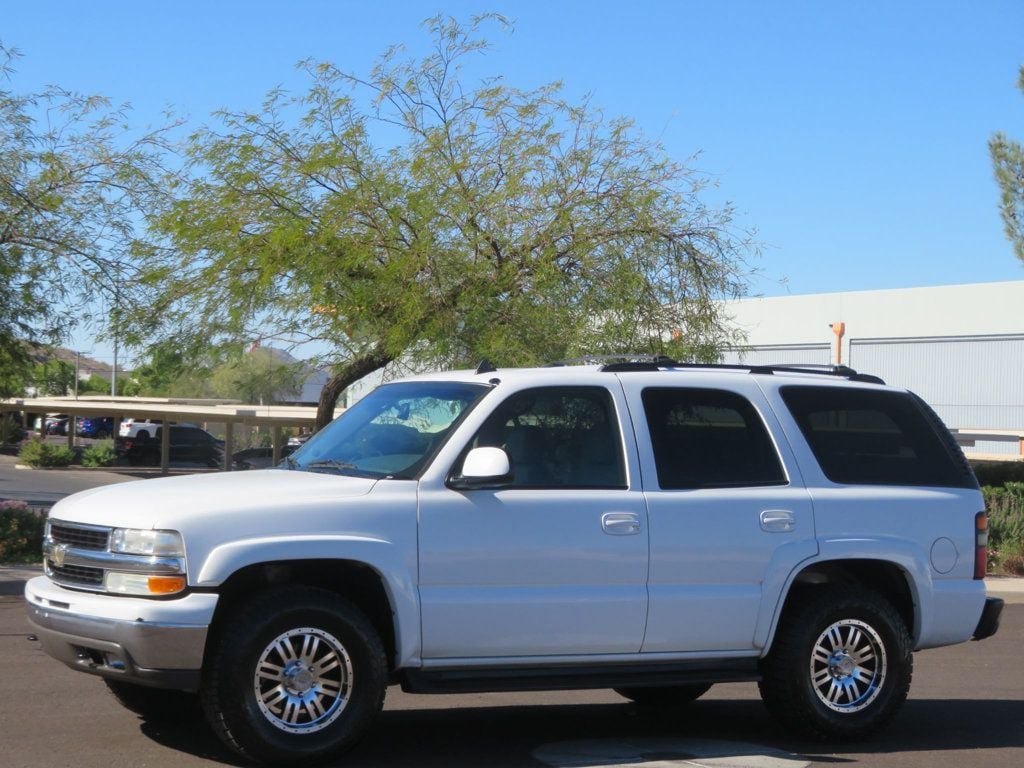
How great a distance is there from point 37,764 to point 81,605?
2.83ft

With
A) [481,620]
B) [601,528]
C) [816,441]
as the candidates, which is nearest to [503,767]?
[481,620]

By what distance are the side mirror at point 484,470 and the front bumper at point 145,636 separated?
1.32 meters

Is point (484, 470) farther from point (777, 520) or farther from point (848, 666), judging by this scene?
point (848, 666)

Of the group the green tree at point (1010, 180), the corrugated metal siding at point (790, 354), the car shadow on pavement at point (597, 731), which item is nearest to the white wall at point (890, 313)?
the corrugated metal siding at point (790, 354)

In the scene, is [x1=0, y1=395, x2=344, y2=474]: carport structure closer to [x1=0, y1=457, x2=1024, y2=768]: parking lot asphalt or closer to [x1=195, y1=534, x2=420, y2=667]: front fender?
[x1=0, y1=457, x2=1024, y2=768]: parking lot asphalt

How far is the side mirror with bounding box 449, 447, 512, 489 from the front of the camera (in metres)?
6.48

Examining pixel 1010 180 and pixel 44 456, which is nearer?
pixel 1010 180

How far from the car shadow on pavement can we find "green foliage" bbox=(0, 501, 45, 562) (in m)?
9.23

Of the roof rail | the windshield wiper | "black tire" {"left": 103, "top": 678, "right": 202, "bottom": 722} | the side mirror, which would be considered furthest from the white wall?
the side mirror

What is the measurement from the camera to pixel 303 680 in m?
6.24

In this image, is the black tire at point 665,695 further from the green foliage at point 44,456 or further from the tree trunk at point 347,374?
the green foliage at point 44,456

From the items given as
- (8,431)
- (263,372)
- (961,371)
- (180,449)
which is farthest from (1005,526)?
(8,431)

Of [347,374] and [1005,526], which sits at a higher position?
[347,374]

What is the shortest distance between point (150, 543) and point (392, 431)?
1.57 meters
